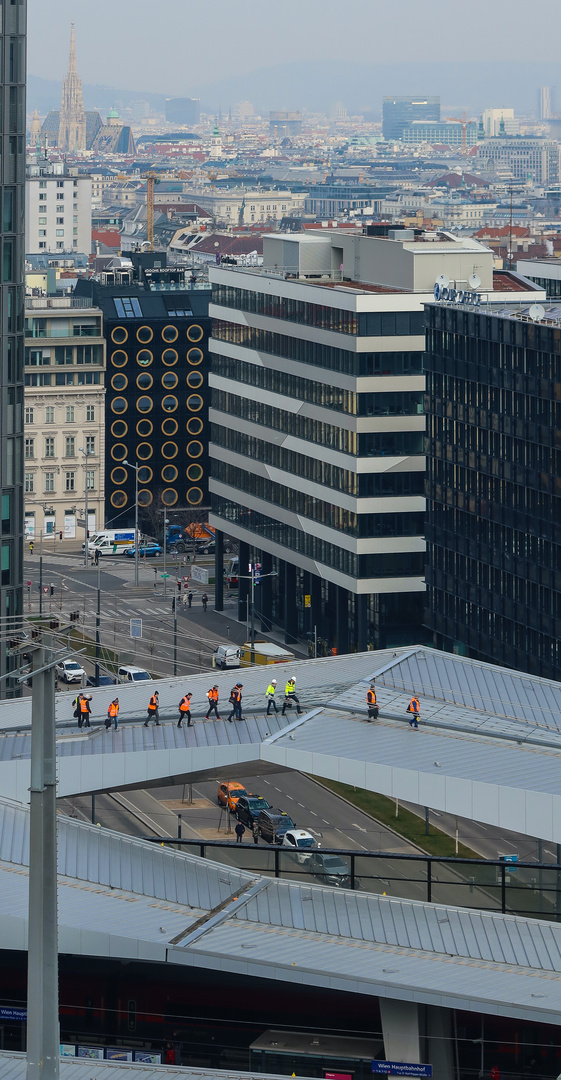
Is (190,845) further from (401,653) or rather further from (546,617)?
(546,617)

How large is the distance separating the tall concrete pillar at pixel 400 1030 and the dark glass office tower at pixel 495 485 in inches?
2090

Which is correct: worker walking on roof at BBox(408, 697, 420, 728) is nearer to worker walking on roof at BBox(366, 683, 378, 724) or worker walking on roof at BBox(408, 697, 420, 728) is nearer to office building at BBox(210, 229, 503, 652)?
worker walking on roof at BBox(366, 683, 378, 724)

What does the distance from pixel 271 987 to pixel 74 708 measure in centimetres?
2267

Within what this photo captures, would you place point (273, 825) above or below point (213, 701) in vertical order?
below

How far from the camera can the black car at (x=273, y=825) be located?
3920 inches

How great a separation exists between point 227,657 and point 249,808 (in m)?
45.1

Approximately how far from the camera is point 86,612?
169m

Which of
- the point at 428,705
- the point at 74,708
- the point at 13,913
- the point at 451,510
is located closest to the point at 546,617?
the point at 451,510

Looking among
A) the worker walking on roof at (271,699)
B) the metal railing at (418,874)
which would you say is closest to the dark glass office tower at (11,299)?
the worker walking on roof at (271,699)

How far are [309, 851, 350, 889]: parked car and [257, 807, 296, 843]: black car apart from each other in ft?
84.5

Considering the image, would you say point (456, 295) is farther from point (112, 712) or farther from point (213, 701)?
point (112, 712)

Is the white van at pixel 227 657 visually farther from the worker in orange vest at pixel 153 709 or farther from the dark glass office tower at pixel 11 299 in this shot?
the worker in orange vest at pixel 153 709

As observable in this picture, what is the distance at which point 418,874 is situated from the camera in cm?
7162

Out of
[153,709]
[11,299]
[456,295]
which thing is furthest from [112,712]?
[456,295]
